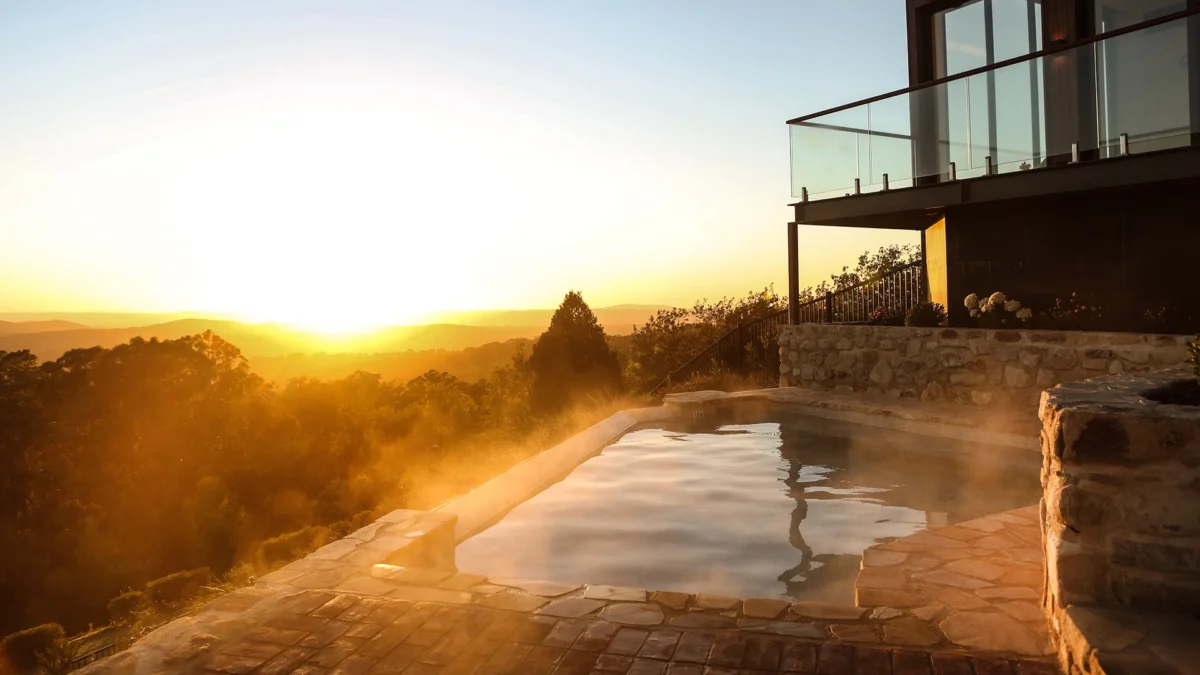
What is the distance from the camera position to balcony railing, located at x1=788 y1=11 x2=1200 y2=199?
373 inches

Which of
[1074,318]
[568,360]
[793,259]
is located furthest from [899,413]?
[568,360]

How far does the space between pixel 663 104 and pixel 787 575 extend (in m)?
9.91

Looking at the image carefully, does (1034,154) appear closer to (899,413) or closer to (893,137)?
(893,137)

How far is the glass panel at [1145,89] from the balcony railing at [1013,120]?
11mm

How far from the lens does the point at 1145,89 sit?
31.2 feet

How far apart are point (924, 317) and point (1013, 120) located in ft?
9.95

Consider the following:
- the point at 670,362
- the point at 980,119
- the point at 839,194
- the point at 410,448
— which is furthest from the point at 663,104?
the point at 410,448

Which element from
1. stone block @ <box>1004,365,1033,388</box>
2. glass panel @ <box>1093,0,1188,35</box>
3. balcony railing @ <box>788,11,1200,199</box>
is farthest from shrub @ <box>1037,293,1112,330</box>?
glass panel @ <box>1093,0,1188,35</box>

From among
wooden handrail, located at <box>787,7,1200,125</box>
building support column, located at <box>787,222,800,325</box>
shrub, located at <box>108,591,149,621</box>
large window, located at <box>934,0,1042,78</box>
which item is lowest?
shrub, located at <box>108,591,149,621</box>

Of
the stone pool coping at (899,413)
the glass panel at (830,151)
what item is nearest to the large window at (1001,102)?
the glass panel at (830,151)

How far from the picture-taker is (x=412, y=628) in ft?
11.9

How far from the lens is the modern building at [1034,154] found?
31.3 ft

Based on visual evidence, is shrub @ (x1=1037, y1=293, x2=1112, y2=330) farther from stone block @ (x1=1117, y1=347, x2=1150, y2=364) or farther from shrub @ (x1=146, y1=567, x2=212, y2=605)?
shrub @ (x1=146, y1=567, x2=212, y2=605)

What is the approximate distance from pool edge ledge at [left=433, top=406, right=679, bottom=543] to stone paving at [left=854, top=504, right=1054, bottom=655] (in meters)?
3.06
